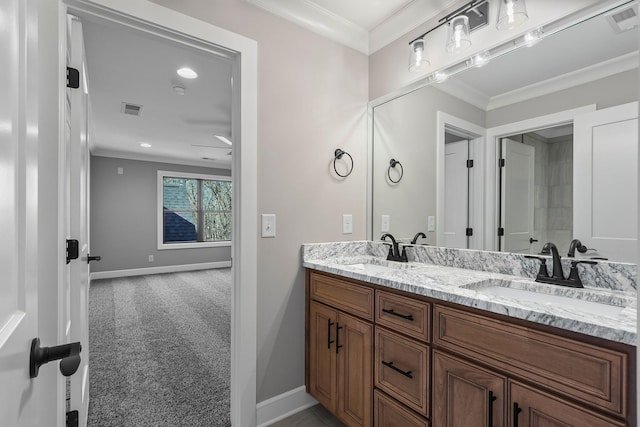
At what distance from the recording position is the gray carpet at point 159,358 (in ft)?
6.25

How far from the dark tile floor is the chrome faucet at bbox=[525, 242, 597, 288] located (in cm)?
133

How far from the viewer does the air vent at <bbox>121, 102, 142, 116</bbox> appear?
11.3ft

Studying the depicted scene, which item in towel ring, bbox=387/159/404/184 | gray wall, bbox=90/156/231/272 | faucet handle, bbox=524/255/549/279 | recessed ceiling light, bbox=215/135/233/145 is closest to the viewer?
faucet handle, bbox=524/255/549/279

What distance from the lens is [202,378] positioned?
7.52 feet

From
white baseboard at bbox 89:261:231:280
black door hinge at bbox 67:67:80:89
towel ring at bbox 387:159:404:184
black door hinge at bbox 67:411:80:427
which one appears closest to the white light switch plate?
towel ring at bbox 387:159:404:184

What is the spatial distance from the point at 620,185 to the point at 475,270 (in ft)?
2.30

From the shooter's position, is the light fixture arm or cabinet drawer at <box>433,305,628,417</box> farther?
the light fixture arm

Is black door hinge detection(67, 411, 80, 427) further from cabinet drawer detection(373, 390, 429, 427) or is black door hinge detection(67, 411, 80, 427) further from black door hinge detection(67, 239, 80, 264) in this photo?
cabinet drawer detection(373, 390, 429, 427)

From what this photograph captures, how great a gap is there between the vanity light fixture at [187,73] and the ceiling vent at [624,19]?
2.61 metres

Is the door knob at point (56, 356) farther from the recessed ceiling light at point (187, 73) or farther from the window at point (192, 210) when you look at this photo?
the window at point (192, 210)

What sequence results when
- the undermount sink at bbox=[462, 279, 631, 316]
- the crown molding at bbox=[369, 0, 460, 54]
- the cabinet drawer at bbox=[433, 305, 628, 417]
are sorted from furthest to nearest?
the crown molding at bbox=[369, 0, 460, 54] < the undermount sink at bbox=[462, 279, 631, 316] < the cabinet drawer at bbox=[433, 305, 628, 417]

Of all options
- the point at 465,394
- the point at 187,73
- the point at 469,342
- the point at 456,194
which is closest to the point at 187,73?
the point at 187,73

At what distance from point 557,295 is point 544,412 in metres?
0.54

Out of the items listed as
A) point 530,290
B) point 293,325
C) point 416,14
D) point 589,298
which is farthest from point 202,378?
point 416,14
